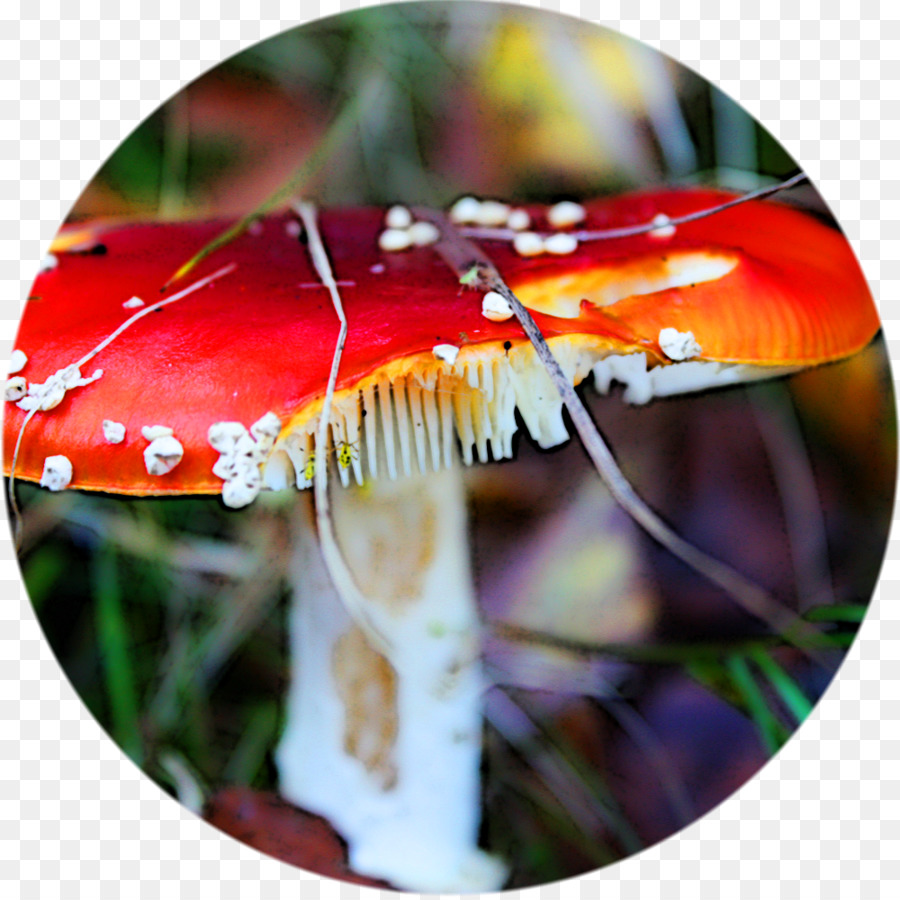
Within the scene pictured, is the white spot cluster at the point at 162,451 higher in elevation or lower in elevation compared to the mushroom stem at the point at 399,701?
higher

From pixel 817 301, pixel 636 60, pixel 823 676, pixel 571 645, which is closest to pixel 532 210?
pixel 636 60

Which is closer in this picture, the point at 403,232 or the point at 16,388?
the point at 16,388

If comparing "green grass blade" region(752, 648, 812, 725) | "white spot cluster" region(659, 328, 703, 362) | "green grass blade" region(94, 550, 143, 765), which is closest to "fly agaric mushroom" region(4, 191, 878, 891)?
"white spot cluster" region(659, 328, 703, 362)

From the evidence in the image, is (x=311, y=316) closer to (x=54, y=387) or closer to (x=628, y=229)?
(x=54, y=387)

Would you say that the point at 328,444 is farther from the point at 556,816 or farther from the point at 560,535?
the point at 556,816

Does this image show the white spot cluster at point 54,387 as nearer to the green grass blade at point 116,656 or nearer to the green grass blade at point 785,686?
the green grass blade at point 116,656

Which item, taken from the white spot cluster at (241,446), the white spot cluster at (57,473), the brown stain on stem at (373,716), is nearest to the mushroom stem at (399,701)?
the brown stain on stem at (373,716)

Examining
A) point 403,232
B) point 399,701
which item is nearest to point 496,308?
point 403,232
